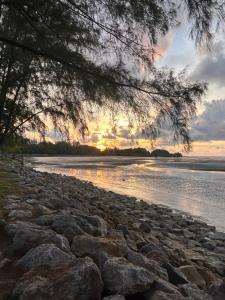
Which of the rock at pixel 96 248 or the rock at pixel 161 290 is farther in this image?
the rock at pixel 96 248

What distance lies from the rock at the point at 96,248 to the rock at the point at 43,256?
0.44 m

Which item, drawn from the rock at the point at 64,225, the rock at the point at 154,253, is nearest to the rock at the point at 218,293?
the rock at the point at 154,253

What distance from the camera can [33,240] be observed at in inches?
215

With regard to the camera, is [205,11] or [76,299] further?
[205,11]

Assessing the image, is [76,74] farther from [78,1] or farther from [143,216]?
[143,216]

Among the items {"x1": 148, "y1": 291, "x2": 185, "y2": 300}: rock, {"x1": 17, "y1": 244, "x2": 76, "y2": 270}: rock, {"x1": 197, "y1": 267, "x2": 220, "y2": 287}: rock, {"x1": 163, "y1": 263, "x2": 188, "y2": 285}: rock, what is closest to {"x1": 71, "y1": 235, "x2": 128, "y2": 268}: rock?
{"x1": 17, "y1": 244, "x2": 76, "y2": 270}: rock

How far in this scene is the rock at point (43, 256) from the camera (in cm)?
477

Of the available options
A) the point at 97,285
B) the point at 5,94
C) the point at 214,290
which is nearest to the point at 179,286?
the point at 214,290

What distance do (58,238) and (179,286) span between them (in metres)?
1.65

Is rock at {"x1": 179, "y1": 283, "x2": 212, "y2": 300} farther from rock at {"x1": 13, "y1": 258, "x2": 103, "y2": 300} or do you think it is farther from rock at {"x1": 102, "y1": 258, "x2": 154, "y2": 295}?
rock at {"x1": 13, "y1": 258, "x2": 103, "y2": 300}

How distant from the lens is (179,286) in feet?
17.6

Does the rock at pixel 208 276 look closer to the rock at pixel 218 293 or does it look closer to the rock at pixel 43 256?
the rock at pixel 218 293

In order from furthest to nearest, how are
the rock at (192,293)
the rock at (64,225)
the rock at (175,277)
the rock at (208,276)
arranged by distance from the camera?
the rock at (208,276) < the rock at (64,225) < the rock at (175,277) < the rock at (192,293)

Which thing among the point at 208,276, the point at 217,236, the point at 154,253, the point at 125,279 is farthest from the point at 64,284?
the point at 217,236
